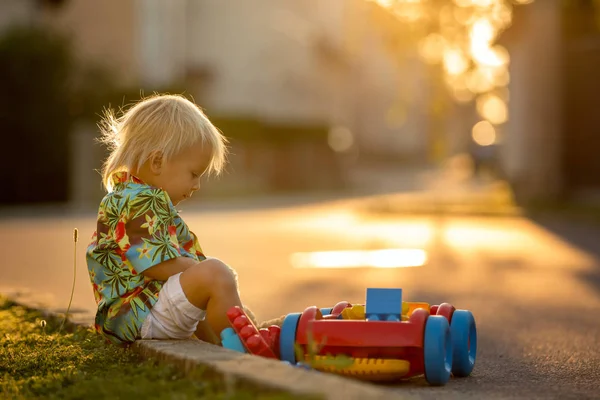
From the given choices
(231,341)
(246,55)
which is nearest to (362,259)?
(231,341)

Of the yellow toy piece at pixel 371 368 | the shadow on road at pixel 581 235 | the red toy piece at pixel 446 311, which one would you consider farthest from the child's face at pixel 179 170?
the shadow on road at pixel 581 235

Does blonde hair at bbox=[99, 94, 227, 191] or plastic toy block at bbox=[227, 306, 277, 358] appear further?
blonde hair at bbox=[99, 94, 227, 191]

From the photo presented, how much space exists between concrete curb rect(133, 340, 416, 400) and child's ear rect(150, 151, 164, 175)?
2.16 ft

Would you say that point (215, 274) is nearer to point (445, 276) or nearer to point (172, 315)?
point (172, 315)

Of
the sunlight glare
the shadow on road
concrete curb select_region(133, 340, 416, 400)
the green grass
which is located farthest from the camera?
the sunlight glare

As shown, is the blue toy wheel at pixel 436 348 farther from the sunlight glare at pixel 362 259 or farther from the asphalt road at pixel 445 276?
the sunlight glare at pixel 362 259

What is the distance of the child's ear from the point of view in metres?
4.04

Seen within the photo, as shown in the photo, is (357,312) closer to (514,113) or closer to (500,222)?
(500,222)

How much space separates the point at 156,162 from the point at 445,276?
478cm

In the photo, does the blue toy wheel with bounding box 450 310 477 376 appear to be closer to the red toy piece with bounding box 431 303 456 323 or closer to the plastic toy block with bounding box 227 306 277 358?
the red toy piece with bounding box 431 303 456 323

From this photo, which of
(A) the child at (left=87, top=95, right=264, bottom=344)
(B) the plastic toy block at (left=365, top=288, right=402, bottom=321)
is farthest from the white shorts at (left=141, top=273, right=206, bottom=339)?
(B) the plastic toy block at (left=365, top=288, right=402, bottom=321)

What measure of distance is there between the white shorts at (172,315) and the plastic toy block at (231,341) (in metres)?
0.20

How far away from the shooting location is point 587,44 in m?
17.2

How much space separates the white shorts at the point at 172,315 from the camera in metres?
3.85
